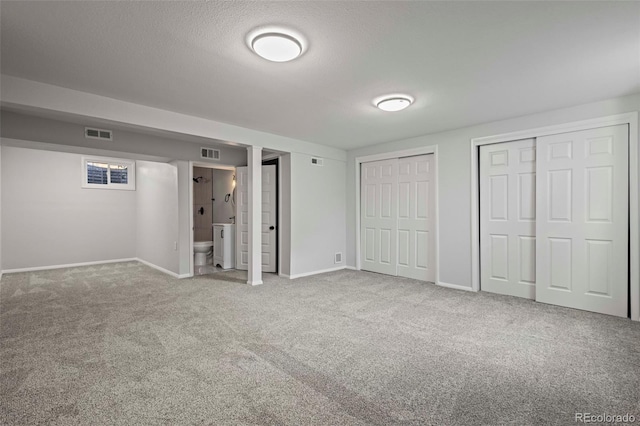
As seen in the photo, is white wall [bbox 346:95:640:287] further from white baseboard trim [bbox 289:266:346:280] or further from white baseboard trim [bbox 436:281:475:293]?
white baseboard trim [bbox 289:266:346:280]

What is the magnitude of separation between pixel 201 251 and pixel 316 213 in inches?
111

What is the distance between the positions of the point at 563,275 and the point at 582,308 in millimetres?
414

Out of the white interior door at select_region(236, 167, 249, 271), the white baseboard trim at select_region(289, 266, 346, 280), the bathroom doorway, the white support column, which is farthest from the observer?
the bathroom doorway

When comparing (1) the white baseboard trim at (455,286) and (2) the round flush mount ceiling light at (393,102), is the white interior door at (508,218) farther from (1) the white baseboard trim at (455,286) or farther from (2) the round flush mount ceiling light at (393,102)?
(2) the round flush mount ceiling light at (393,102)

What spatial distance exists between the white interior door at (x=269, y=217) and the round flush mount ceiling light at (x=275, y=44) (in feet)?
11.5

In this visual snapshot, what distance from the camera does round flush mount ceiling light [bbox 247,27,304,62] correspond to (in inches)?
82.8

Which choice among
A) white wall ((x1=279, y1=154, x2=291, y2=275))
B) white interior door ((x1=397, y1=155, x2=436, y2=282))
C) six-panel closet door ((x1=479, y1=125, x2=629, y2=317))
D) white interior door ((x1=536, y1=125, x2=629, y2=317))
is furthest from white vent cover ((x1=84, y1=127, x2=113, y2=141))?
white interior door ((x1=536, y1=125, x2=629, y2=317))

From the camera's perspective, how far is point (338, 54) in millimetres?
2404

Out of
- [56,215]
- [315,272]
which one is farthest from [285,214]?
[56,215]

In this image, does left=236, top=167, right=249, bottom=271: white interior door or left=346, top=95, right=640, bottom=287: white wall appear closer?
left=346, top=95, right=640, bottom=287: white wall

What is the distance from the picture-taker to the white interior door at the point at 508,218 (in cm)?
400

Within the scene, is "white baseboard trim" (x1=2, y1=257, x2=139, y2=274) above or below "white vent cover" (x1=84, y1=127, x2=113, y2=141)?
below

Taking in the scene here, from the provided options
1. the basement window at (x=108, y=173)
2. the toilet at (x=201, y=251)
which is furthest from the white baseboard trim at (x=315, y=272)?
the basement window at (x=108, y=173)

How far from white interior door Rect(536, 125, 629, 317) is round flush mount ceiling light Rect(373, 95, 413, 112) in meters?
1.99
